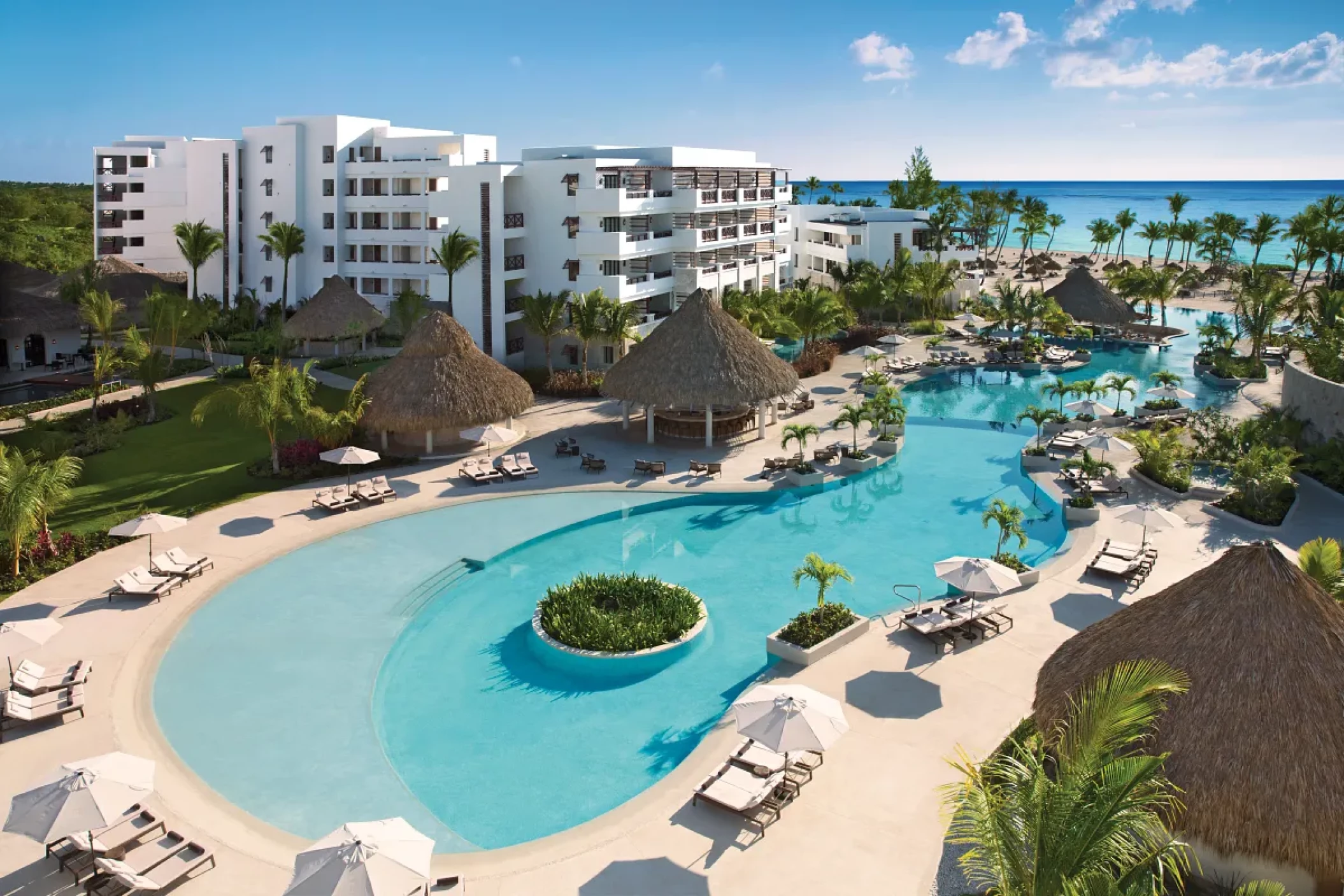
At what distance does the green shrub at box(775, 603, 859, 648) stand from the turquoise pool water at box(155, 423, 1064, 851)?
1018 mm

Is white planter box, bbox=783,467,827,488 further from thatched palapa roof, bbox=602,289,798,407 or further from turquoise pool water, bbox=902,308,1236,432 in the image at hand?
turquoise pool water, bbox=902,308,1236,432

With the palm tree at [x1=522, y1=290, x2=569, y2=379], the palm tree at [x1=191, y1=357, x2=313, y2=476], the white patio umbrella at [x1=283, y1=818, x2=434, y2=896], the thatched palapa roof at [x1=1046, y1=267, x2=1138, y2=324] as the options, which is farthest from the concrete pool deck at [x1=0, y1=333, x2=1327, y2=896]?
the thatched palapa roof at [x1=1046, y1=267, x2=1138, y2=324]

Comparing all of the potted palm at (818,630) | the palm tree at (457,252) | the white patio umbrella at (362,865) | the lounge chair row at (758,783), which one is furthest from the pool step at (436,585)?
the palm tree at (457,252)

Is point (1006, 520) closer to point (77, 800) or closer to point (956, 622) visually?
point (956, 622)

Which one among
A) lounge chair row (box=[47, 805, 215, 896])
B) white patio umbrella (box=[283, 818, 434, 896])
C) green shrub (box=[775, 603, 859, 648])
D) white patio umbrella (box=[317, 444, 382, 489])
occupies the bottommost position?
lounge chair row (box=[47, 805, 215, 896])

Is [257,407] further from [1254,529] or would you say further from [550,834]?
[1254,529]

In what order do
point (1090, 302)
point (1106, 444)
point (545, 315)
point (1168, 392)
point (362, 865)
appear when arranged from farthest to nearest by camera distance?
point (1090, 302)
point (545, 315)
point (1168, 392)
point (1106, 444)
point (362, 865)

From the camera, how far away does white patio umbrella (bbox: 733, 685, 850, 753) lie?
14570 mm

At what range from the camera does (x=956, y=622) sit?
20.3 m

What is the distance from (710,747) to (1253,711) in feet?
25.8

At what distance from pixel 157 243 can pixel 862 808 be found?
62.4m

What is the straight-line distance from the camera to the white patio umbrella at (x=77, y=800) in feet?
41.9

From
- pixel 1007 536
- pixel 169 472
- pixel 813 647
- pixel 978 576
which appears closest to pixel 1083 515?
pixel 1007 536

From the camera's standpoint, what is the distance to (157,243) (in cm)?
6341
